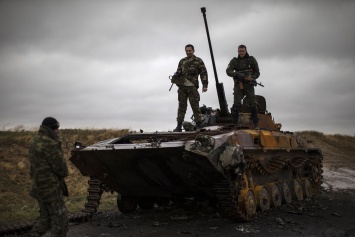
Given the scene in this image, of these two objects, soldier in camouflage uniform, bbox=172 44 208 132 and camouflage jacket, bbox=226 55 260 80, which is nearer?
soldier in camouflage uniform, bbox=172 44 208 132

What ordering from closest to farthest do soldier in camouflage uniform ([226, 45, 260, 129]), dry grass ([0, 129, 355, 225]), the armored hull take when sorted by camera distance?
the armored hull < soldier in camouflage uniform ([226, 45, 260, 129]) < dry grass ([0, 129, 355, 225])

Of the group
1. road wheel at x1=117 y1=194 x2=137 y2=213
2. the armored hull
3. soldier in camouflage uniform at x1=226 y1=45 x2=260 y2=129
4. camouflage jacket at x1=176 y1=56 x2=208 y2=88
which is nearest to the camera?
the armored hull

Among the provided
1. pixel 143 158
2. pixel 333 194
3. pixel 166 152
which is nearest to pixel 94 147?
pixel 143 158

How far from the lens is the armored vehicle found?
765 centimetres

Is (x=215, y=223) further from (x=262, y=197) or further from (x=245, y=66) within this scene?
(x=245, y=66)

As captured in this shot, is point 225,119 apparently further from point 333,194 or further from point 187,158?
point 333,194

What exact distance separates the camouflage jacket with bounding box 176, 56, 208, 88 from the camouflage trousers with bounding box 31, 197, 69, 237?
517 centimetres

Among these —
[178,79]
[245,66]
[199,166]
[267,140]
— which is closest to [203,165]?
[199,166]

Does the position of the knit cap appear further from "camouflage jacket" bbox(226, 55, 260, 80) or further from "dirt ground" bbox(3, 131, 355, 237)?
"camouflage jacket" bbox(226, 55, 260, 80)

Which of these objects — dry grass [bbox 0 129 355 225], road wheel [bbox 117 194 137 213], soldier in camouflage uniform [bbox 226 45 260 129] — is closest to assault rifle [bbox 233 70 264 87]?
soldier in camouflage uniform [bbox 226 45 260 129]

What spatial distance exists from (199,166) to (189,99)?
2.74 metres

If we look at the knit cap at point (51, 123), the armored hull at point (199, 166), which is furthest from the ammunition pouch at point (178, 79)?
the knit cap at point (51, 123)

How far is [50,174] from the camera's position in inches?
220

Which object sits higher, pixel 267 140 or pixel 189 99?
pixel 189 99
